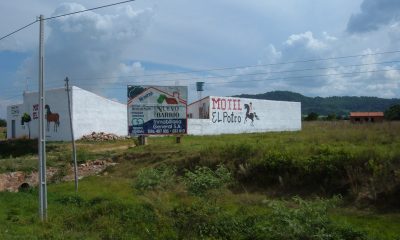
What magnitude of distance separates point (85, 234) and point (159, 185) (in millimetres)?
2386

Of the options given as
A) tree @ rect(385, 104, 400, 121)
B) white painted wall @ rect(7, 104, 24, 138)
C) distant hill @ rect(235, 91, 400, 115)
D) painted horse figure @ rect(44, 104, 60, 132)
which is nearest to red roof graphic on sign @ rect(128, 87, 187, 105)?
painted horse figure @ rect(44, 104, 60, 132)

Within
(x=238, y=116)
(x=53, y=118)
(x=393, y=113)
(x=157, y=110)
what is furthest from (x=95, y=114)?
(x=393, y=113)

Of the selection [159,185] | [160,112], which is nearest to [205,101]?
[160,112]

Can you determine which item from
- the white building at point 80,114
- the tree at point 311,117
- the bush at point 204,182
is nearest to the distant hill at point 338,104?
the tree at point 311,117

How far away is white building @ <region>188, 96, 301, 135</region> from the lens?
159 ft

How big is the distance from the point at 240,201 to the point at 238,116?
3845 centimetres

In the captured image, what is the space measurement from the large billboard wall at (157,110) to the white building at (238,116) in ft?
42.2

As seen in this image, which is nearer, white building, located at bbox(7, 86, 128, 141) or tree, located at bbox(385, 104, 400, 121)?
white building, located at bbox(7, 86, 128, 141)

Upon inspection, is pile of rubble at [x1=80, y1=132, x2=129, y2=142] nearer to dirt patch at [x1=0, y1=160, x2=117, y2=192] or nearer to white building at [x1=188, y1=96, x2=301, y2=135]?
white building at [x1=188, y1=96, x2=301, y2=135]

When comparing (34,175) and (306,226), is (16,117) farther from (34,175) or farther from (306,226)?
(306,226)

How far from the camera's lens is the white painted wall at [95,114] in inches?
1718

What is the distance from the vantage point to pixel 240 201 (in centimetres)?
1435

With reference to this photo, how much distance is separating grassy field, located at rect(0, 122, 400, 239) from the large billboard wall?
10952 millimetres

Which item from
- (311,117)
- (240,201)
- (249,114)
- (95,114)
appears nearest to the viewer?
(240,201)
